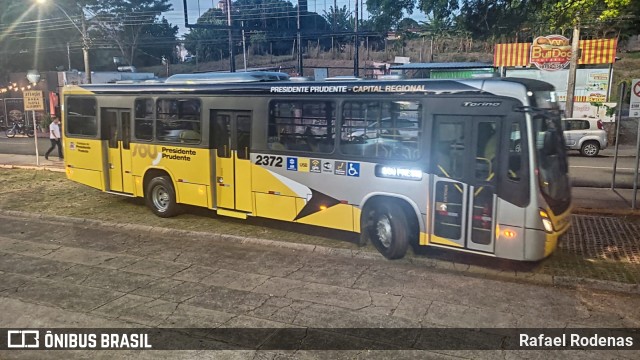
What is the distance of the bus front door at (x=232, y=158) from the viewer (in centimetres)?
1028

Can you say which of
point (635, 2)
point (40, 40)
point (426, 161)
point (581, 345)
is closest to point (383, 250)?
point (426, 161)

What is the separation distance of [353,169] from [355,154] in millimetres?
268

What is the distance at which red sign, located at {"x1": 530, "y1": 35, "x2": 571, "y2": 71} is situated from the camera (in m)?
28.3

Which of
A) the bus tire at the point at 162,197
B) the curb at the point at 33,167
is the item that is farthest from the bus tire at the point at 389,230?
the curb at the point at 33,167

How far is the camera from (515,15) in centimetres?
1488

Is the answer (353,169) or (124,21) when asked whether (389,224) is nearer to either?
(353,169)

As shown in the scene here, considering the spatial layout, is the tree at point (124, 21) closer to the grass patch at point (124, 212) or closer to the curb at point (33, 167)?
the curb at point (33, 167)

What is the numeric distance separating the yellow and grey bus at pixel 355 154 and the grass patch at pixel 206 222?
1.42 feet

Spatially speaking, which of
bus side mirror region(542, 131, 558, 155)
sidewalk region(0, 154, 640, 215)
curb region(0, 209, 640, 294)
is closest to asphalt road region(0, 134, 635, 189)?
sidewalk region(0, 154, 640, 215)

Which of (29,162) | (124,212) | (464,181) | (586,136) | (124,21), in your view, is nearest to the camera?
(464,181)

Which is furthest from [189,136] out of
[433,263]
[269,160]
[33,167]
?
[33,167]

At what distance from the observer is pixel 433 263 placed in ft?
27.1

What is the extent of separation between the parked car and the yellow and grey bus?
676 inches

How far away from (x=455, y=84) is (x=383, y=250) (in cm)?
307
